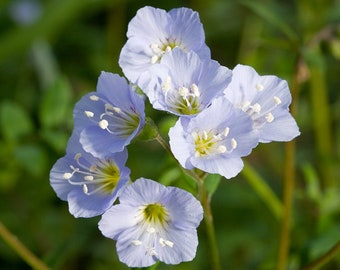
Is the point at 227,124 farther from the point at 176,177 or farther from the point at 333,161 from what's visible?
the point at 333,161

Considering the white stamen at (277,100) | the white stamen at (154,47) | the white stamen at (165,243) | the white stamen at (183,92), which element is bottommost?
the white stamen at (165,243)

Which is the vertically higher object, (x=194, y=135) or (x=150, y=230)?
(x=194, y=135)

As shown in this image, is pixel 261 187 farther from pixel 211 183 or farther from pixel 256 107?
pixel 256 107

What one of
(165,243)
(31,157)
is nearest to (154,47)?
(165,243)

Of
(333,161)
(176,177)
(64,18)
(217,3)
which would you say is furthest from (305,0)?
(176,177)

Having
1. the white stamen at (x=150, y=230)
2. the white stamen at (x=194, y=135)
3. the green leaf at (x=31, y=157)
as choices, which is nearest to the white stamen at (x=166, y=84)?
the white stamen at (x=194, y=135)

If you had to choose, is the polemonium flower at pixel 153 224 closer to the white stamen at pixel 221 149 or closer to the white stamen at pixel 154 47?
the white stamen at pixel 221 149

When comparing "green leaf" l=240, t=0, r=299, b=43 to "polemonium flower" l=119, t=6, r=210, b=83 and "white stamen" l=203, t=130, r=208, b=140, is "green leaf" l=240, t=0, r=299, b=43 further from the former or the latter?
"white stamen" l=203, t=130, r=208, b=140
